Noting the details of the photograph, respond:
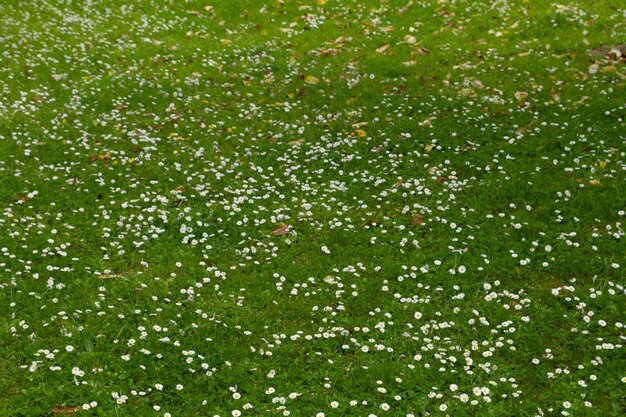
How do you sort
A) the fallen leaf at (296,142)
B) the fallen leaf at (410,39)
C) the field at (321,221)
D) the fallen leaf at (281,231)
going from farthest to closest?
the fallen leaf at (410,39), the fallen leaf at (296,142), the fallen leaf at (281,231), the field at (321,221)

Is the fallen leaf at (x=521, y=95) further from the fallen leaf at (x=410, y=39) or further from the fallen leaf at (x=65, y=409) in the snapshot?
the fallen leaf at (x=65, y=409)

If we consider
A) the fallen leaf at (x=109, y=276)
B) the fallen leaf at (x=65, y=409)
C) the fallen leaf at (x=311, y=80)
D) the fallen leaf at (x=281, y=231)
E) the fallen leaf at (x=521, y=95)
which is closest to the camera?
the fallen leaf at (x=65, y=409)

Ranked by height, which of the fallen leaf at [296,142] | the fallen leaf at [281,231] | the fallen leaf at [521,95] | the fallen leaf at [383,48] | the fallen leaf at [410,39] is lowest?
the fallen leaf at [281,231]

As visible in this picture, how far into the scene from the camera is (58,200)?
30.2 ft

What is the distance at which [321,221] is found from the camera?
887 centimetres

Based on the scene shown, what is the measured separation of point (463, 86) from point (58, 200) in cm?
863

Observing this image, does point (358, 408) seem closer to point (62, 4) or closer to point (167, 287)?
point (167, 287)

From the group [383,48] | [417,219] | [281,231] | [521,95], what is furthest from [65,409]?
[383,48]

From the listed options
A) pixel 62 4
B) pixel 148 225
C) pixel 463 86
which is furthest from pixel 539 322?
pixel 62 4

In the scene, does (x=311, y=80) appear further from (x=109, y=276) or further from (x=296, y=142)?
(x=109, y=276)

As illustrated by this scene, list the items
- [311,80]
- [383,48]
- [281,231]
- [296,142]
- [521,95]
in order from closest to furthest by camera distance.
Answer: [281,231] → [296,142] → [521,95] → [311,80] → [383,48]

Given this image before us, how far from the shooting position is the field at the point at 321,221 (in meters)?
5.93

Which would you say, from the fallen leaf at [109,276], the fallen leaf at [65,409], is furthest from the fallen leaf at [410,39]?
the fallen leaf at [65,409]

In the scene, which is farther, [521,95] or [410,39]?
[410,39]
